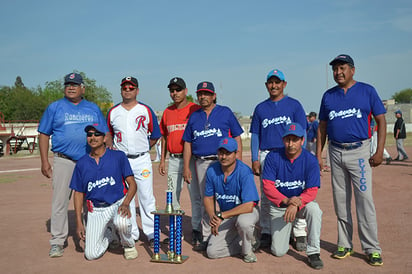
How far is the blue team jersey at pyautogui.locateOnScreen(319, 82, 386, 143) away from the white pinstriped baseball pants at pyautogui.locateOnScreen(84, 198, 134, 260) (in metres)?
2.92

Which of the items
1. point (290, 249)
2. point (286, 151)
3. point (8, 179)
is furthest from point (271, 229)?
point (8, 179)

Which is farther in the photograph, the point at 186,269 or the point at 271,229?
the point at 271,229

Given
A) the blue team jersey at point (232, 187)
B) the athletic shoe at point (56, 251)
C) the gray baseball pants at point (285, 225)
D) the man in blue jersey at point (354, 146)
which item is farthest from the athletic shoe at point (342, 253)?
the athletic shoe at point (56, 251)

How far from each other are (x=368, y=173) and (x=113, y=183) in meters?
3.30

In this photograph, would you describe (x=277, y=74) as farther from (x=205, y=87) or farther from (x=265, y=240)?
(x=265, y=240)

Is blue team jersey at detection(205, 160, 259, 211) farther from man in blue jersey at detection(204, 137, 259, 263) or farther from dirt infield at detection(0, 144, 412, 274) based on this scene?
dirt infield at detection(0, 144, 412, 274)

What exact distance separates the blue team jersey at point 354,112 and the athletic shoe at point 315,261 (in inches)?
56.6

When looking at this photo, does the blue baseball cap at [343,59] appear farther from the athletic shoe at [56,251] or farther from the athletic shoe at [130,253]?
the athletic shoe at [56,251]

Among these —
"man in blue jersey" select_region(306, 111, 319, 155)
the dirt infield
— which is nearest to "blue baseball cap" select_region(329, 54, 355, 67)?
the dirt infield

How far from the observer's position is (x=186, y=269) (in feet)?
15.3

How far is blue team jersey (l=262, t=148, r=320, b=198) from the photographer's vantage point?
4.92 m

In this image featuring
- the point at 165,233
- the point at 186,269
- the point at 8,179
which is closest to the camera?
the point at 186,269

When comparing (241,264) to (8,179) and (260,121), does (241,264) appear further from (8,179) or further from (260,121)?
(8,179)

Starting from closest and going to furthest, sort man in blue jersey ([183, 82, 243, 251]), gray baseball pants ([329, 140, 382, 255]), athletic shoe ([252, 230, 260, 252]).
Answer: gray baseball pants ([329, 140, 382, 255]) < athletic shoe ([252, 230, 260, 252]) < man in blue jersey ([183, 82, 243, 251])
